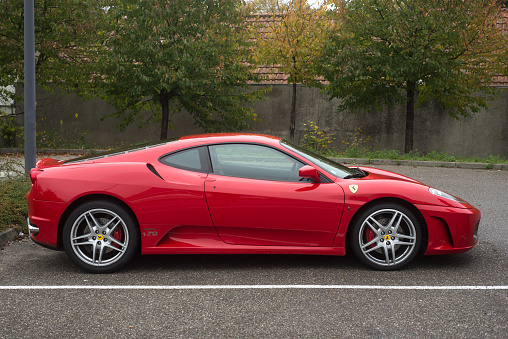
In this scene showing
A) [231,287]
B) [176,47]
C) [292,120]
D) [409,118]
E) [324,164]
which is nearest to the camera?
[231,287]

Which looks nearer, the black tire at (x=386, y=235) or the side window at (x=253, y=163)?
the black tire at (x=386, y=235)

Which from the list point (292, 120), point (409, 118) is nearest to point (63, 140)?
point (292, 120)

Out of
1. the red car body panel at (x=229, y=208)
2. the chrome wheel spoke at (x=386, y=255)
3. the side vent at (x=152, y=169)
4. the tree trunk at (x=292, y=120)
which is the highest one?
the tree trunk at (x=292, y=120)

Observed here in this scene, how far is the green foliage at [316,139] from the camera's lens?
65.2ft

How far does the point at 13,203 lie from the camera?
6.79 m

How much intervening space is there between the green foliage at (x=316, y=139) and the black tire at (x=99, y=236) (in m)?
14.7

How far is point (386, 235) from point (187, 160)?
199cm

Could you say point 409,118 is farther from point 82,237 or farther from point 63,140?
point 82,237

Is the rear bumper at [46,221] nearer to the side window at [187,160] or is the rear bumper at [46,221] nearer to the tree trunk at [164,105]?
the side window at [187,160]

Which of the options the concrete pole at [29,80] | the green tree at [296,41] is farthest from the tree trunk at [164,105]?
the concrete pole at [29,80]

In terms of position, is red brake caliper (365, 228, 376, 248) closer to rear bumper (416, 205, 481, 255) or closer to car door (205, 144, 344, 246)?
car door (205, 144, 344, 246)

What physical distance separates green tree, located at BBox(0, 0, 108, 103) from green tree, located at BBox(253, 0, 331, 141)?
18.9 ft

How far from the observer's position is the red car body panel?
16.0 ft

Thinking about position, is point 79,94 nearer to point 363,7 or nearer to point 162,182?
point 363,7
